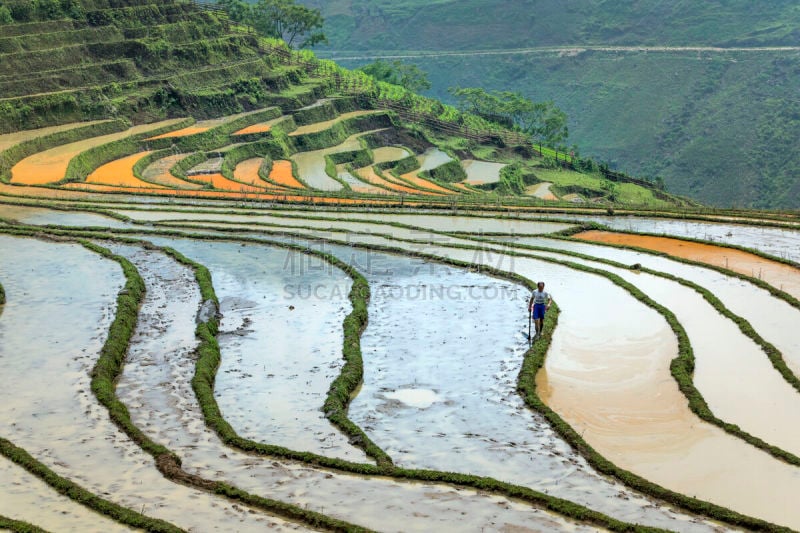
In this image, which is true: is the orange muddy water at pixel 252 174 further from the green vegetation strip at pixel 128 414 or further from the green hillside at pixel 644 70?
the green hillside at pixel 644 70

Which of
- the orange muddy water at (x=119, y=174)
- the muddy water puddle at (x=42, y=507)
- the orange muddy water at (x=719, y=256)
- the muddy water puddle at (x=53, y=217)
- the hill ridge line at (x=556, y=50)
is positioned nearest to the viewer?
the muddy water puddle at (x=42, y=507)

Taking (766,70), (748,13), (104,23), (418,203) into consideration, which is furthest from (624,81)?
(418,203)

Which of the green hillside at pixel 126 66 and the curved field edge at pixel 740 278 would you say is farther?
the green hillside at pixel 126 66

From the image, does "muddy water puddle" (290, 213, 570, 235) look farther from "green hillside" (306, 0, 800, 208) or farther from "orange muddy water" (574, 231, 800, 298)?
"green hillside" (306, 0, 800, 208)

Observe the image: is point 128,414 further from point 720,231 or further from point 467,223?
point 720,231

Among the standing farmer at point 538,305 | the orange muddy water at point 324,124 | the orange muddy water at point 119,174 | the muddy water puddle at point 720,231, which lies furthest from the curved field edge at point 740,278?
the orange muddy water at point 324,124

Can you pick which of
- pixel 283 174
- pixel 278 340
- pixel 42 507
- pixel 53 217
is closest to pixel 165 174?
pixel 283 174

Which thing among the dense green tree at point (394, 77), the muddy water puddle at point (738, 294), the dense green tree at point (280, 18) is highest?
the dense green tree at point (280, 18)
